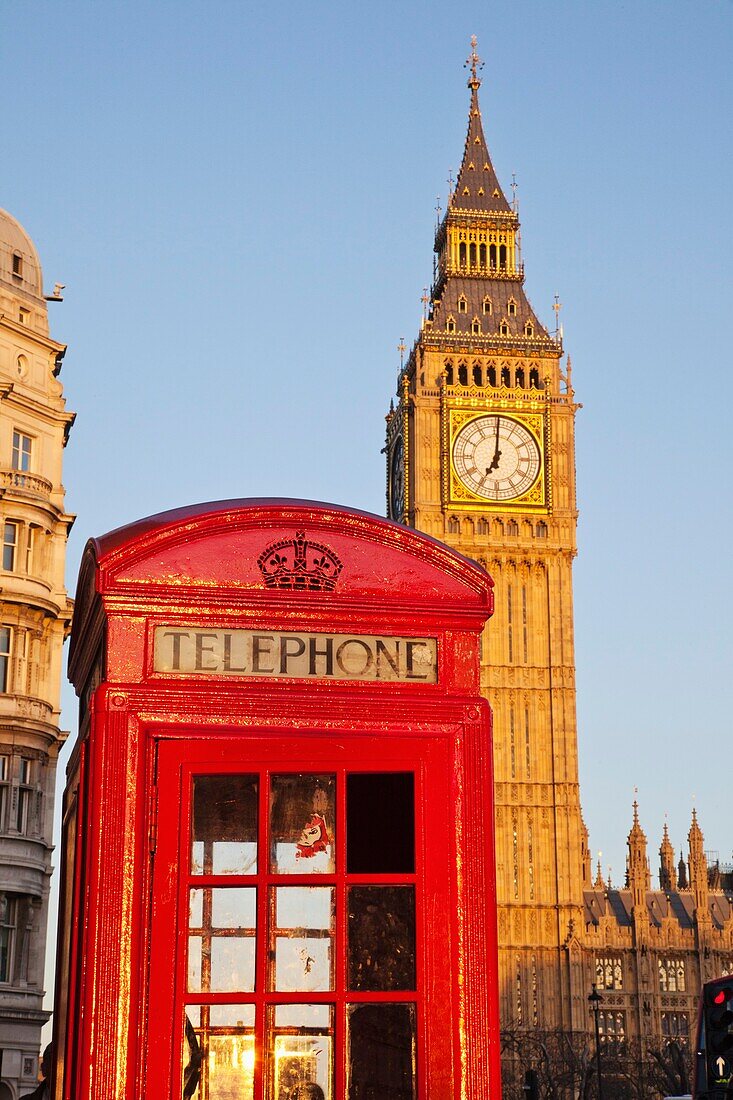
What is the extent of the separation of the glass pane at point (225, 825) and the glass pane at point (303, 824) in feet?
0.20

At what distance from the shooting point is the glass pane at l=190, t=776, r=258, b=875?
4.50m

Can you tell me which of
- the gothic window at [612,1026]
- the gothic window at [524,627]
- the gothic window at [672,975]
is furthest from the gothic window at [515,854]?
the gothic window at [672,975]

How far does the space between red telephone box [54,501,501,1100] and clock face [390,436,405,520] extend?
5184cm

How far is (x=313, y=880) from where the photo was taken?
4.52 m

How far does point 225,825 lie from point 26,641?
49.1ft

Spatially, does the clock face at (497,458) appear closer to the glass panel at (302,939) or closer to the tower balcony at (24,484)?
the tower balcony at (24,484)

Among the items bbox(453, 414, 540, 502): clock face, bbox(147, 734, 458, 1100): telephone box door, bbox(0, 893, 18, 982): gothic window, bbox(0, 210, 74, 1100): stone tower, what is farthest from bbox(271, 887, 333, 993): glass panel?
bbox(453, 414, 540, 502): clock face

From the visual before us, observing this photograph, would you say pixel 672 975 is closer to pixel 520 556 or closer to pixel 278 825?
pixel 520 556

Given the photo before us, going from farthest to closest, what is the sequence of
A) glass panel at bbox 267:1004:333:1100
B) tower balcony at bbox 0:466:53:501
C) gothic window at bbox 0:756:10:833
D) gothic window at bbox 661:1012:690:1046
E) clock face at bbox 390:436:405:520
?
clock face at bbox 390:436:405:520, gothic window at bbox 661:1012:690:1046, tower balcony at bbox 0:466:53:501, gothic window at bbox 0:756:10:833, glass panel at bbox 267:1004:333:1100

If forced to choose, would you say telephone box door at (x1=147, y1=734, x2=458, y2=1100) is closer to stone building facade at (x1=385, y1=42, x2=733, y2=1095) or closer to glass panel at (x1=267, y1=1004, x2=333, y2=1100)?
glass panel at (x1=267, y1=1004, x2=333, y2=1100)

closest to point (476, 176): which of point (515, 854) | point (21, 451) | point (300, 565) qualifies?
point (515, 854)

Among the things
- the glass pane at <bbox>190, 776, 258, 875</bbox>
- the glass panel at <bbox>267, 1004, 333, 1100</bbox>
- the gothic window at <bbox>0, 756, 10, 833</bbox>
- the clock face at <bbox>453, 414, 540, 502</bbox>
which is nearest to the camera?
the glass panel at <bbox>267, 1004, 333, 1100</bbox>

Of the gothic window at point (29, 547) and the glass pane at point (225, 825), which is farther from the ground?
the gothic window at point (29, 547)

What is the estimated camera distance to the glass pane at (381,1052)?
14.5ft
